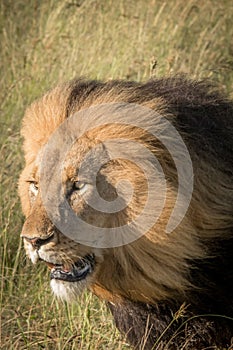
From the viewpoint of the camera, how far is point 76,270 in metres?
3.63

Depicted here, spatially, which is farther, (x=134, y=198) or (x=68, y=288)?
(x=68, y=288)

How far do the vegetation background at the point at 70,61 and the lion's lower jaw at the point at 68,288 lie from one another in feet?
2.59

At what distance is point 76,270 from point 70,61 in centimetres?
421

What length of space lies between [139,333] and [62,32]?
15.7 ft

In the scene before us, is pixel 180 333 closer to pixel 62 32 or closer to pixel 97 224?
pixel 97 224

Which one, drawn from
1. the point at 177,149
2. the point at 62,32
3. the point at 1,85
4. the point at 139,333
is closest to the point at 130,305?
the point at 139,333

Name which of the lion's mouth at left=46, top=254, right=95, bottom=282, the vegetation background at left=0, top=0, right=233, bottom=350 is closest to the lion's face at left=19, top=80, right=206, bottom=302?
the lion's mouth at left=46, top=254, right=95, bottom=282

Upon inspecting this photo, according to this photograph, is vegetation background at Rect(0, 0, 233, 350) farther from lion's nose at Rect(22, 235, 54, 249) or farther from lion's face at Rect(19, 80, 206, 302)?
lion's nose at Rect(22, 235, 54, 249)

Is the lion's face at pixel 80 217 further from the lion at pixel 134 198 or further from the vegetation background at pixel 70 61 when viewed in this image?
the vegetation background at pixel 70 61

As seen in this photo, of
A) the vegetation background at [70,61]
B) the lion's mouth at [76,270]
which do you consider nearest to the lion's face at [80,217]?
the lion's mouth at [76,270]

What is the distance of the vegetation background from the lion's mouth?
0.84m

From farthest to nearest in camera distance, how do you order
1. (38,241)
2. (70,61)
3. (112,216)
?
(70,61), (112,216), (38,241)

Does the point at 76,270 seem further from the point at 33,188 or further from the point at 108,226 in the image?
the point at 33,188

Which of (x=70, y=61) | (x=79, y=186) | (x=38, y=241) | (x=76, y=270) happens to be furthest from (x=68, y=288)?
(x=70, y=61)
